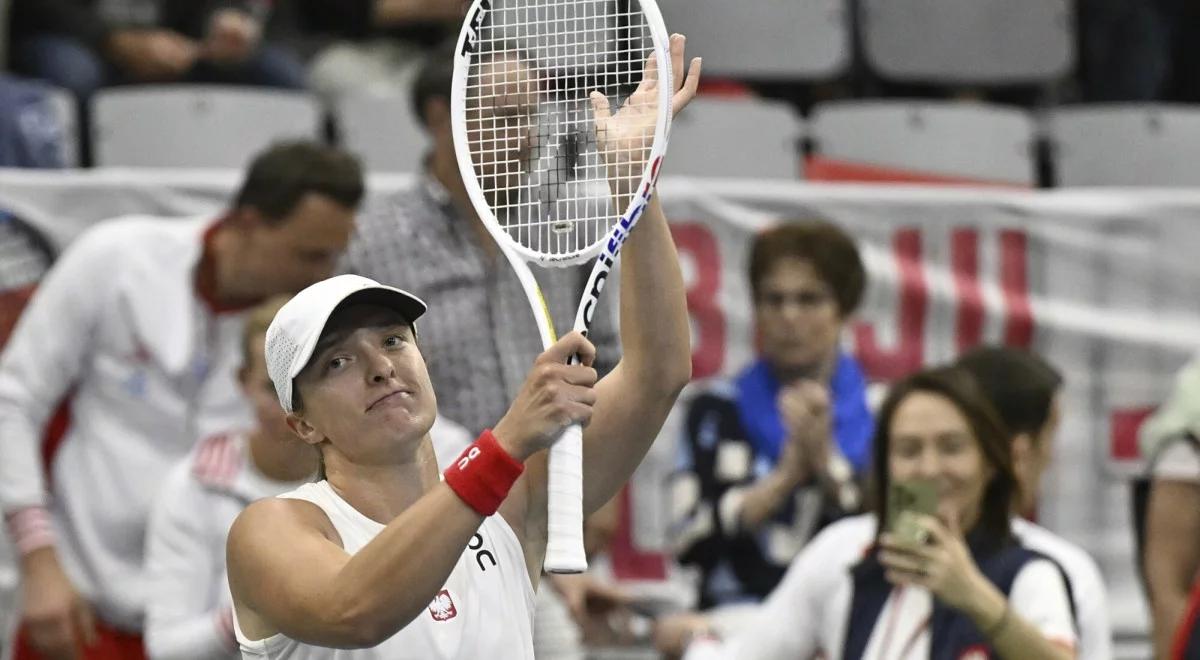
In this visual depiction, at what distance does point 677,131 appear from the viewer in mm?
6656

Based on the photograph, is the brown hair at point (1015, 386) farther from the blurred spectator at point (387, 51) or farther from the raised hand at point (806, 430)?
the blurred spectator at point (387, 51)

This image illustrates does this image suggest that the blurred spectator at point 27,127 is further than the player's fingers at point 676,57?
Yes

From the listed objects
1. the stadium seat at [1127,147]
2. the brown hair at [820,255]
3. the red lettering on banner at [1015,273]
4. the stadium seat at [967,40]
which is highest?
the stadium seat at [967,40]

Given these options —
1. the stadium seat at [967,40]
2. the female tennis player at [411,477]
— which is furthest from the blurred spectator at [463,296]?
the stadium seat at [967,40]

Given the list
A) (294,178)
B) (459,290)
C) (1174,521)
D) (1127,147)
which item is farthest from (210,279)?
(1127,147)

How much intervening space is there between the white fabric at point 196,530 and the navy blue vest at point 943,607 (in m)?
1.25

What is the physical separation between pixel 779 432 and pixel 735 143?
6.42ft

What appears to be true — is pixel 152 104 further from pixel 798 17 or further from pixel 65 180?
pixel 798 17

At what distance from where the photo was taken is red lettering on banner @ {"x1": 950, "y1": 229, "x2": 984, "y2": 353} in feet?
19.3

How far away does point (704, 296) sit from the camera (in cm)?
573

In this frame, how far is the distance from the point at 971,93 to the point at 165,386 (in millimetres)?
3751

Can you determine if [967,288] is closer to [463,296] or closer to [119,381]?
[463,296]

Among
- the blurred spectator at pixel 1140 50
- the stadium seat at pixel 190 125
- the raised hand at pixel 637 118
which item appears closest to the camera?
the raised hand at pixel 637 118

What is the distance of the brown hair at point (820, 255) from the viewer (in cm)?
501
